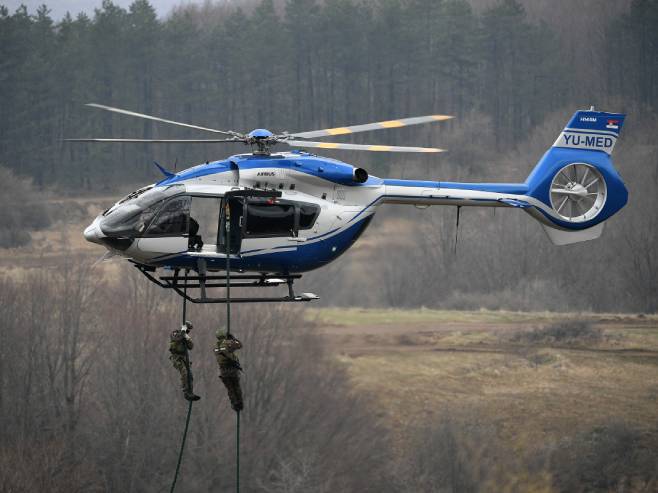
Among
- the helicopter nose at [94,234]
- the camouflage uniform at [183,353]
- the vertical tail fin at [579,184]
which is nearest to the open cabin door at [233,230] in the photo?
the camouflage uniform at [183,353]

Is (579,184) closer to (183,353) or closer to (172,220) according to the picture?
(172,220)

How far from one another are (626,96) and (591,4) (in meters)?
11.5

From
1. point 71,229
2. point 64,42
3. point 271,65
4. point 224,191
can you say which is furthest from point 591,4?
point 224,191

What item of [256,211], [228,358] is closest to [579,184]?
[256,211]

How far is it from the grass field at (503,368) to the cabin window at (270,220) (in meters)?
28.2

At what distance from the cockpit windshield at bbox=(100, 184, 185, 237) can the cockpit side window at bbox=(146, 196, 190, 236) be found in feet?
0.33

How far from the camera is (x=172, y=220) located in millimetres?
19188

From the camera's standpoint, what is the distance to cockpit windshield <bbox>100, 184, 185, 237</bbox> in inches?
747

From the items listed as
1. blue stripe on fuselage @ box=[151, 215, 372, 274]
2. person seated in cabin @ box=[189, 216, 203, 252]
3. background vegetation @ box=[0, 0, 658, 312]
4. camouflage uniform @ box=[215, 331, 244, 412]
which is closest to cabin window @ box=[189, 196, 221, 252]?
person seated in cabin @ box=[189, 216, 203, 252]

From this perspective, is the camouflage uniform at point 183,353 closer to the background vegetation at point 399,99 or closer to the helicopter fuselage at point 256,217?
the helicopter fuselage at point 256,217

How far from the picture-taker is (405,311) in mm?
60438

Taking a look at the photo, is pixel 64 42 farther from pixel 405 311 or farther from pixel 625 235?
pixel 625 235

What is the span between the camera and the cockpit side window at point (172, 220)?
1912 centimetres

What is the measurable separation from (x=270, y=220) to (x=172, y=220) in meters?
1.48
